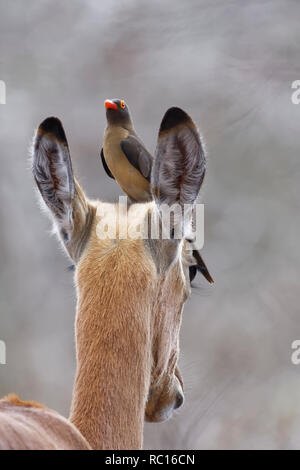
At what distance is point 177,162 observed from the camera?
1.71 metres

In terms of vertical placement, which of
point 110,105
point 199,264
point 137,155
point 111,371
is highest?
point 110,105

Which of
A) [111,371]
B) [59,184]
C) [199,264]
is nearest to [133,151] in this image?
[199,264]

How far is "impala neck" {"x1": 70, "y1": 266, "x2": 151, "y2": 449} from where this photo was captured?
1.57 meters

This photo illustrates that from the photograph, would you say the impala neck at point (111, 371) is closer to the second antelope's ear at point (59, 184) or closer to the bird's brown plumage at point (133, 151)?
the second antelope's ear at point (59, 184)

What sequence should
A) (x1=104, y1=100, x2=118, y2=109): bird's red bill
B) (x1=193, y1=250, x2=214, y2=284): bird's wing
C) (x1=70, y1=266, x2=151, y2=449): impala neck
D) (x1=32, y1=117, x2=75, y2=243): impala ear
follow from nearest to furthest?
(x1=70, y1=266, x2=151, y2=449): impala neck → (x1=32, y1=117, x2=75, y2=243): impala ear → (x1=193, y1=250, x2=214, y2=284): bird's wing → (x1=104, y1=100, x2=118, y2=109): bird's red bill

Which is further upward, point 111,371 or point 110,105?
point 110,105

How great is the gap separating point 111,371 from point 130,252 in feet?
1.23

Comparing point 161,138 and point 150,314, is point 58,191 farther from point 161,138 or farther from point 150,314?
point 150,314

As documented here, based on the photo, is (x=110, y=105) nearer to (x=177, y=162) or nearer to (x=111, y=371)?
(x=177, y=162)

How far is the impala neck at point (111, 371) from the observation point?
1.57 meters

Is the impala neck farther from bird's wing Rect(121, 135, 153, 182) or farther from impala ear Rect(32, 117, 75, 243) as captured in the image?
bird's wing Rect(121, 135, 153, 182)

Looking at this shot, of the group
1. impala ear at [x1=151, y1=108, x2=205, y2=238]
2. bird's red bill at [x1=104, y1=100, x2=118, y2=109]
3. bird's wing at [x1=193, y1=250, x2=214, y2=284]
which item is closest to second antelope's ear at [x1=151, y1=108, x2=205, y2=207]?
impala ear at [x1=151, y1=108, x2=205, y2=238]

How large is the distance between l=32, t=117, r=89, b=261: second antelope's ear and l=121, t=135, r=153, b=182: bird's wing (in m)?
0.61

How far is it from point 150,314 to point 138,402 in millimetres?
271
